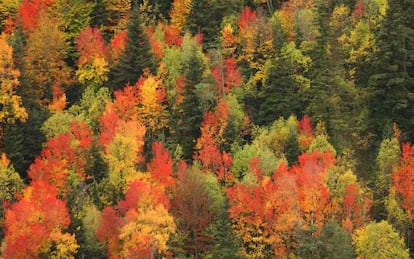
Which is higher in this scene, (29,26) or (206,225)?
(29,26)

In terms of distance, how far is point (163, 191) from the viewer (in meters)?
68.6

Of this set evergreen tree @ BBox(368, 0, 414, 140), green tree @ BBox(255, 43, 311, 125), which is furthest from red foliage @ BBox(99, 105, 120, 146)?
evergreen tree @ BBox(368, 0, 414, 140)

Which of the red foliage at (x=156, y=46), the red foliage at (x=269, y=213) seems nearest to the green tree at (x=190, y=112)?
the red foliage at (x=156, y=46)

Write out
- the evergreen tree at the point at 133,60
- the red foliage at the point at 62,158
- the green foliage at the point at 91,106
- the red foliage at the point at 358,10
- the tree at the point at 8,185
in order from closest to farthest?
the tree at the point at 8,185
the red foliage at the point at 62,158
the green foliage at the point at 91,106
the evergreen tree at the point at 133,60
the red foliage at the point at 358,10

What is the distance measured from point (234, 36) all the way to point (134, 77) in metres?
15.8

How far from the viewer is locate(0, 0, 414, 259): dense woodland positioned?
2488 inches

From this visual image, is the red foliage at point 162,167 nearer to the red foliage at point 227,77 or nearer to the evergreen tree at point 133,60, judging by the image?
the evergreen tree at point 133,60

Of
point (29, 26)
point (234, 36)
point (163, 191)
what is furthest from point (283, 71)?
point (29, 26)

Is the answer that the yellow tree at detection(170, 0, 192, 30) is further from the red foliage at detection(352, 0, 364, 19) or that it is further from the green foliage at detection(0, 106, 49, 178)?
the green foliage at detection(0, 106, 49, 178)

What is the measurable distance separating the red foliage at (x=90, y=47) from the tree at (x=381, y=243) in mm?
44533

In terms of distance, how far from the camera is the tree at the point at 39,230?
61188 mm

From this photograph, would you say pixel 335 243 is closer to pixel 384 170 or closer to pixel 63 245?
pixel 384 170

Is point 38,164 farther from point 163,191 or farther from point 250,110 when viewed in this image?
point 250,110

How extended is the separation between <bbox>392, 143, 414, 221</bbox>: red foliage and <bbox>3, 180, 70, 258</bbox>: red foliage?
31728 millimetres
